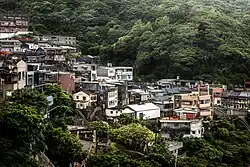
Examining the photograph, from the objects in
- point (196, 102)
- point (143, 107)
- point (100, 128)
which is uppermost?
point (196, 102)

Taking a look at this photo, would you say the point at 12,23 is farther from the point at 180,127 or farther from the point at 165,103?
the point at 180,127

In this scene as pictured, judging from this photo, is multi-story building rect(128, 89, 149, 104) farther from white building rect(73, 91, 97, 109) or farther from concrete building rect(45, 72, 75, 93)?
concrete building rect(45, 72, 75, 93)

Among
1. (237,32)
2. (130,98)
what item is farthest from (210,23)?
(130,98)

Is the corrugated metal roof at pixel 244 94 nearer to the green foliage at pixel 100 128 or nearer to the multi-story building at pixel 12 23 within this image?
the green foliage at pixel 100 128

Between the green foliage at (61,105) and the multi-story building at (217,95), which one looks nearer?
the green foliage at (61,105)

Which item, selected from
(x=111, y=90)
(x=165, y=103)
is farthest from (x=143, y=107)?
(x=165, y=103)

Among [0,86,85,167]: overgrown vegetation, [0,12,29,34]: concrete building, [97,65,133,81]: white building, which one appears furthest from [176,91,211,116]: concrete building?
[0,12,29,34]: concrete building

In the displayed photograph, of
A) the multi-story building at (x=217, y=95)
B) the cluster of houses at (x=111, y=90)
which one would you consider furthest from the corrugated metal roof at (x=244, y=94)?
the multi-story building at (x=217, y=95)

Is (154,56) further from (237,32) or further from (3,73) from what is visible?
(3,73)
